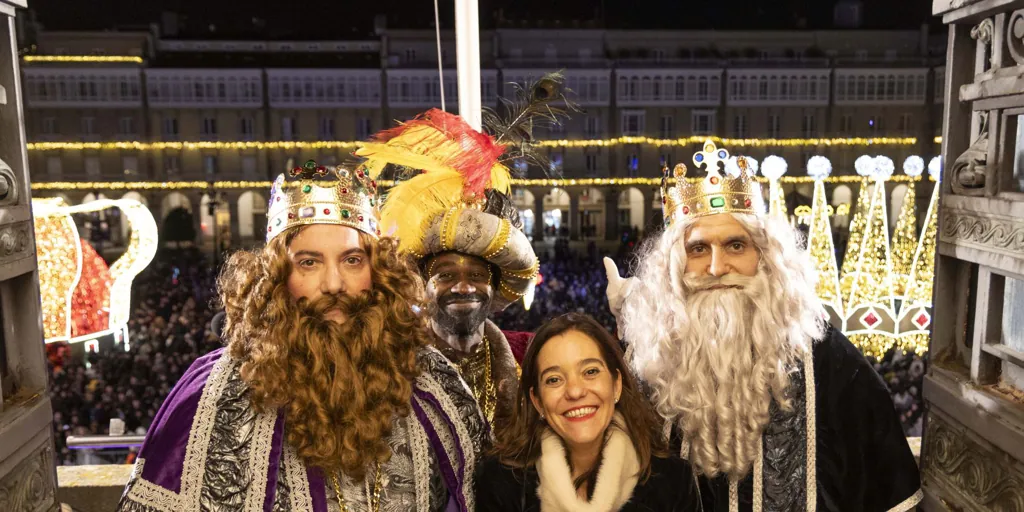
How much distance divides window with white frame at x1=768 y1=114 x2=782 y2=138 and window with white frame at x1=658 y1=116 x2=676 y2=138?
10.6 ft

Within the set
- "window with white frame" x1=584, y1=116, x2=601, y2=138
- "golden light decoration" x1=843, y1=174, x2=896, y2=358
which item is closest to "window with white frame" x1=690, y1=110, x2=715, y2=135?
"window with white frame" x1=584, y1=116, x2=601, y2=138

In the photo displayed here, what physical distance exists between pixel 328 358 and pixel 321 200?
459mm

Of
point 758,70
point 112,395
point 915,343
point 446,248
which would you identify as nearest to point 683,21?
point 758,70

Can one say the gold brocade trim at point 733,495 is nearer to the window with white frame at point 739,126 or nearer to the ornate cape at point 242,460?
the ornate cape at point 242,460

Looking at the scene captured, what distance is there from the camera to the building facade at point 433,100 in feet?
80.2

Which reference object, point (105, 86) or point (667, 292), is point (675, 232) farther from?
point (105, 86)

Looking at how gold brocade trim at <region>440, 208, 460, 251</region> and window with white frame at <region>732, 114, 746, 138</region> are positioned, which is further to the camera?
window with white frame at <region>732, 114, 746, 138</region>

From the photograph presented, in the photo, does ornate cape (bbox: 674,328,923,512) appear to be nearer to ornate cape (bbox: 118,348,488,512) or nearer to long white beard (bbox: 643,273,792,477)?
long white beard (bbox: 643,273,792,477)

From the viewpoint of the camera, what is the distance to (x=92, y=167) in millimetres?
25547

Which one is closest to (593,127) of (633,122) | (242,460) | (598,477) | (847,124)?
(633,122)

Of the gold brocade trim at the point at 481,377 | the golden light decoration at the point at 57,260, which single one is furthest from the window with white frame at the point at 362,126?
the gold brocade trim at the point at 481,377

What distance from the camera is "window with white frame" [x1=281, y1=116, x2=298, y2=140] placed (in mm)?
A: 25453

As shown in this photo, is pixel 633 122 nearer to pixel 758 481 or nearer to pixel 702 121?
pixel 702 121

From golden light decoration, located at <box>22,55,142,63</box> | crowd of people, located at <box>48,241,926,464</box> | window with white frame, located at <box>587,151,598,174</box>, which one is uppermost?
golden light decoration, located at <box>22,55,142,63</box>
